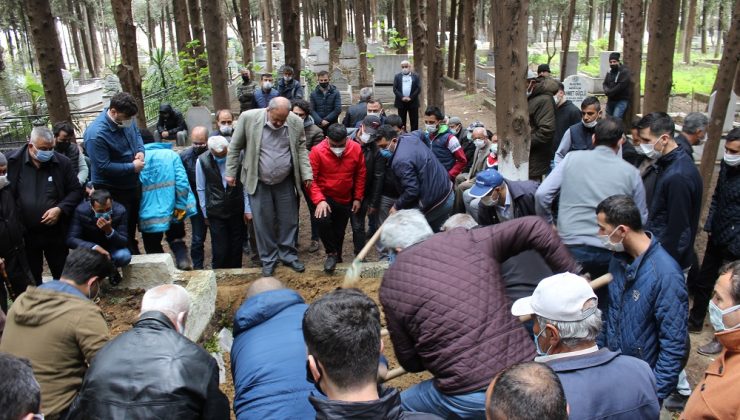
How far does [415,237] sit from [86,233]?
3376 millimetres

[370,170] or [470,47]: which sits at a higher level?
[470,47]

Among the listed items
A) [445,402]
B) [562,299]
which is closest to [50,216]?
[445,402]

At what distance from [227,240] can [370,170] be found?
5.68ft

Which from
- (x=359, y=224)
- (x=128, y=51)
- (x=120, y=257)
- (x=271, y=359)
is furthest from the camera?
(x=128, y=51)

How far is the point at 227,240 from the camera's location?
6.32 meters

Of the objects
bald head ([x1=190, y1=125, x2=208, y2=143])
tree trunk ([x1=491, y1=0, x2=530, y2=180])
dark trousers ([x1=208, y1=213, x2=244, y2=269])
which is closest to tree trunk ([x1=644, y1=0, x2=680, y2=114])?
tree trunk ([x1=491, y1=0, x2=530, y2=180])

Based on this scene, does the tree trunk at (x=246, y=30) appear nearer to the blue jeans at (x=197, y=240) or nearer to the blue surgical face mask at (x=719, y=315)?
the blue jeans at (x=197, y=240)

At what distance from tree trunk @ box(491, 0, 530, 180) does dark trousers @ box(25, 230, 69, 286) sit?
14.1 ft

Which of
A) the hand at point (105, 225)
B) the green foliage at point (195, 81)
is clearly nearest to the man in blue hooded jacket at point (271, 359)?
the hand at point (105, 225)

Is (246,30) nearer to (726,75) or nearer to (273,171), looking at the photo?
(273,171)

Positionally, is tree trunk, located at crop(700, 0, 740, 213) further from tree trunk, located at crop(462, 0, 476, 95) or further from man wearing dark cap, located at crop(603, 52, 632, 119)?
tree trunk, located at crop(462, 0, 476, 95)

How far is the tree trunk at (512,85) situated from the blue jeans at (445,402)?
125 inches

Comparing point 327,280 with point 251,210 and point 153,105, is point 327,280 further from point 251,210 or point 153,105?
point 153,105

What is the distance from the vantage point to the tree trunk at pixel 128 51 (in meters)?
10.0
